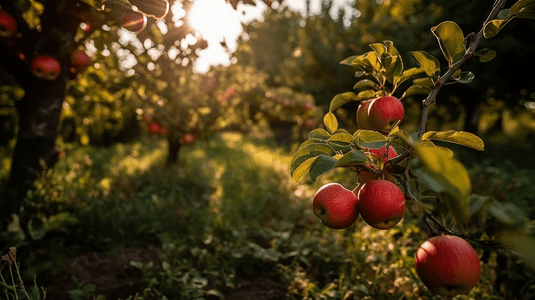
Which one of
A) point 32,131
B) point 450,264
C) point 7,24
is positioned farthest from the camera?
point 32,131

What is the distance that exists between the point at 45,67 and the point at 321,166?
7.57 ft

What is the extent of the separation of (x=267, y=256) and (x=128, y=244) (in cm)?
115

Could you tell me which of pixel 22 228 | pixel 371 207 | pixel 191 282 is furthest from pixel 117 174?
pixel 371 207

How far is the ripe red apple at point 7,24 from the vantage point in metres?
2.08

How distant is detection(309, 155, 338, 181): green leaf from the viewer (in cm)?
96

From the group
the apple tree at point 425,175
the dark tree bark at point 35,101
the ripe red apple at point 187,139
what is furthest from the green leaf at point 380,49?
the ripe red apple at point 187,139

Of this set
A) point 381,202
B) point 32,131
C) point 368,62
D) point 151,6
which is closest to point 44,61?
point 32,131

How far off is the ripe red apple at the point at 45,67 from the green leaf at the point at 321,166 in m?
2.28

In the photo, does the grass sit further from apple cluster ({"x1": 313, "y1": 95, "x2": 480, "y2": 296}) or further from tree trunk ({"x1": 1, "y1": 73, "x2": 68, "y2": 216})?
apple cluster ({"x1": 313, "y1": 95, "x2": 480, "y2": 296})

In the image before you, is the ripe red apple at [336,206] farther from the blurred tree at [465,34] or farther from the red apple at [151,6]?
the blurred tree at [465,34]

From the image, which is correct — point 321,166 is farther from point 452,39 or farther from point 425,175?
point 452,39

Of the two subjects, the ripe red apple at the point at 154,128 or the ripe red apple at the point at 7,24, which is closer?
the ripe red apple at the point at 7,24

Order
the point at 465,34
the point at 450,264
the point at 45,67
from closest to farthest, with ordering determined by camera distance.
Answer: the point at 450,264 < the point at 45,67 < the point at 465,34

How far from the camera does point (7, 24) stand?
2105 millimetres
